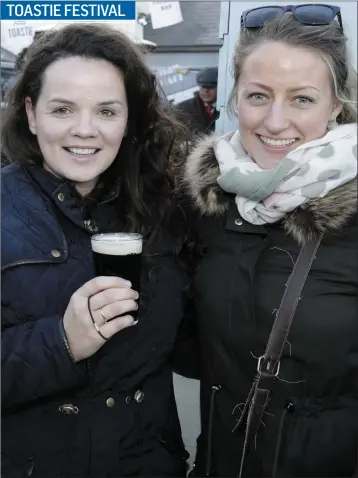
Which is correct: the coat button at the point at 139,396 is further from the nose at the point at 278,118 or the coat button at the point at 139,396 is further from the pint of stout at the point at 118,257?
the nose at the point at 278,118

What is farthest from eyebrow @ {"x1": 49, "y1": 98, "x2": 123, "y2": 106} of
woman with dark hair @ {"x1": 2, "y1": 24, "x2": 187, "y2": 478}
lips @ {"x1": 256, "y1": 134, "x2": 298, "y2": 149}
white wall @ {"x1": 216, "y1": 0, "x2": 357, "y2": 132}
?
lips @ {"x1": 256, "y1": 134, "x2": 298, "y2": 149}

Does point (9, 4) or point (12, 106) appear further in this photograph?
point (12, 106)

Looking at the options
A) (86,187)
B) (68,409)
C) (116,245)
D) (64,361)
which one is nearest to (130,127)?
(86,187)

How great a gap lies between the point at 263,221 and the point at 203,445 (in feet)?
2.52

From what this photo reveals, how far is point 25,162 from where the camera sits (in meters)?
1.71

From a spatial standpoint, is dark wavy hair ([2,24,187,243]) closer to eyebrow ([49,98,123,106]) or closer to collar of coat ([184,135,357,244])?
eyebrow ([49,98,123,106])

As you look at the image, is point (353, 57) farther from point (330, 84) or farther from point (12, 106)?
point (12, 106)

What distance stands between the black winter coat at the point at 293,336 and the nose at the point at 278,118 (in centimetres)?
24

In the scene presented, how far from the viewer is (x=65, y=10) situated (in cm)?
160

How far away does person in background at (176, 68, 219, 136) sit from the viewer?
78.3 inches

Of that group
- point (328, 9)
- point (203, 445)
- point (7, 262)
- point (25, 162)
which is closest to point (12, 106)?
point (25, 162)

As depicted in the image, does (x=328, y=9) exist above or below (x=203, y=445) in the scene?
above

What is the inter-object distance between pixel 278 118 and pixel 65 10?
71 centimetres

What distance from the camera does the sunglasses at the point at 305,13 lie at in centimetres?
151
